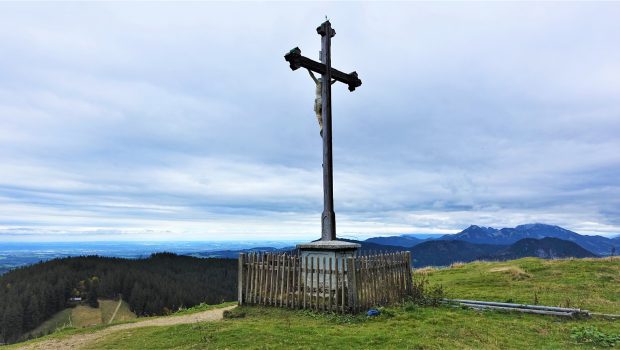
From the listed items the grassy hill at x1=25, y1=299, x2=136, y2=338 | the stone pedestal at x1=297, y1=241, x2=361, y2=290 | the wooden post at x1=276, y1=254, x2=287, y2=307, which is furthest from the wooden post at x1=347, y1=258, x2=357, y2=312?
the grassy hill at x1=25, y1=299, x2=136, y2=338

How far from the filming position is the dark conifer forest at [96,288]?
67.8m

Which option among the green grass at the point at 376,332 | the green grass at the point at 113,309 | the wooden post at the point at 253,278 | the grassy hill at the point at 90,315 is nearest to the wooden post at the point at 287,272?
the green grass at the point at 376,332

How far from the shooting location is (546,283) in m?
19.1

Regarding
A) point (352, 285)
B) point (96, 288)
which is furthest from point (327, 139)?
point (96, 288)

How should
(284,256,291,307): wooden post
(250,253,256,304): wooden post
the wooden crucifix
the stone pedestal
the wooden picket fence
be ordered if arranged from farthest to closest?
(250,253,256,304): wooden post
the wooden crucifix
(284,256,291,307): wooden post
the stone pedestal
the wooden picket fence

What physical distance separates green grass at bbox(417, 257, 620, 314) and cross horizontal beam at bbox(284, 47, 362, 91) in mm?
9755

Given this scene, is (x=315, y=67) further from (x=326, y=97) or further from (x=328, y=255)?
(x=328, y=255)

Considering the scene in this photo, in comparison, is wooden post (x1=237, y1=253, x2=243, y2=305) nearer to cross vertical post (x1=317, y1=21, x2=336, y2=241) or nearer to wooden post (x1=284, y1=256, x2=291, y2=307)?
wooden post (x1=284, y1=256, x2=291, y2=307)

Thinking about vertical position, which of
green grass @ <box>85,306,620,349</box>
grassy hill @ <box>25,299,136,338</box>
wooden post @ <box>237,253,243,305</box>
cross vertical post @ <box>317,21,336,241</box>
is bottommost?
grassy hill @ <box>25,299,136,338</box>

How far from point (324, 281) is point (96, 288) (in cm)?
7891

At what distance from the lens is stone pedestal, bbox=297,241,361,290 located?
13000 millimetres

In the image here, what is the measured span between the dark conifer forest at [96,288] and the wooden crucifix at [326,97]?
61406mm

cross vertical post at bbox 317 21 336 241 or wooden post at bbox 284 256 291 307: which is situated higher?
cross vertical post at bbox 317 21 336 241

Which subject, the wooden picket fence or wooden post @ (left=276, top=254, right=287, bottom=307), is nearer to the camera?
the wooden picket fence
